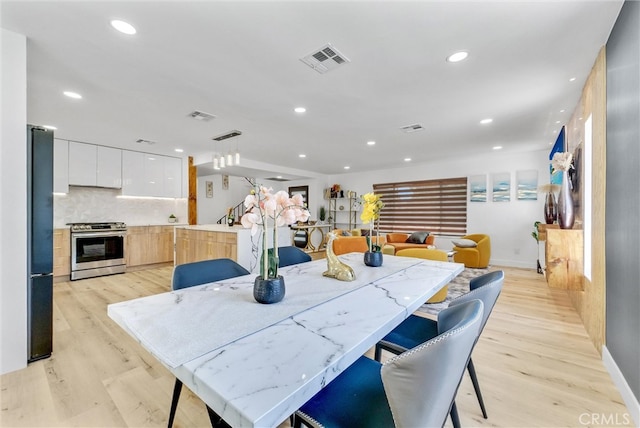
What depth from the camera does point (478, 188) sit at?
6043 millimetres

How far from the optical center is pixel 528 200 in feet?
18.0

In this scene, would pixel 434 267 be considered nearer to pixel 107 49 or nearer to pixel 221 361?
pixel 221 361

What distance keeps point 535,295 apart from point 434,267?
9.27 feet

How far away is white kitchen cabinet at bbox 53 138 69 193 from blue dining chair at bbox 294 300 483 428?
222 inches

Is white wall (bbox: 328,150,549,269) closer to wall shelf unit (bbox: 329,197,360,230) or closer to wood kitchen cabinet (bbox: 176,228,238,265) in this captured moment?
wall shelf unit (bbox: 329,197,360,230)

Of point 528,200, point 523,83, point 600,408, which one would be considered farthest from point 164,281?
point 528,200

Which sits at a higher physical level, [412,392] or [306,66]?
[306,66]

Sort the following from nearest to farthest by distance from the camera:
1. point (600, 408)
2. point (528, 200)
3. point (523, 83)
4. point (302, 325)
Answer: point (302, 325) < point (600, 408) < point (523, 83) < point (528, 200)

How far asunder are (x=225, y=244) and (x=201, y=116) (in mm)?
1775

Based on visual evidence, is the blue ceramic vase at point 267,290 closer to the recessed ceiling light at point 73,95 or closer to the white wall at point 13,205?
the white wall at point 13,205

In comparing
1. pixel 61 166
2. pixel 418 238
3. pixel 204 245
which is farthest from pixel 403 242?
pixel 61 166

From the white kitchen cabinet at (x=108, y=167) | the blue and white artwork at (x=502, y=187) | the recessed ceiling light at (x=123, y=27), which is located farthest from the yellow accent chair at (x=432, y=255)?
the white kitchen cabinet at (x=108, y=167)

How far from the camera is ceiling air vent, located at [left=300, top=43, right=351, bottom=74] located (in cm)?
201

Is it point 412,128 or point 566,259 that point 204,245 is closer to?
point 412,128
